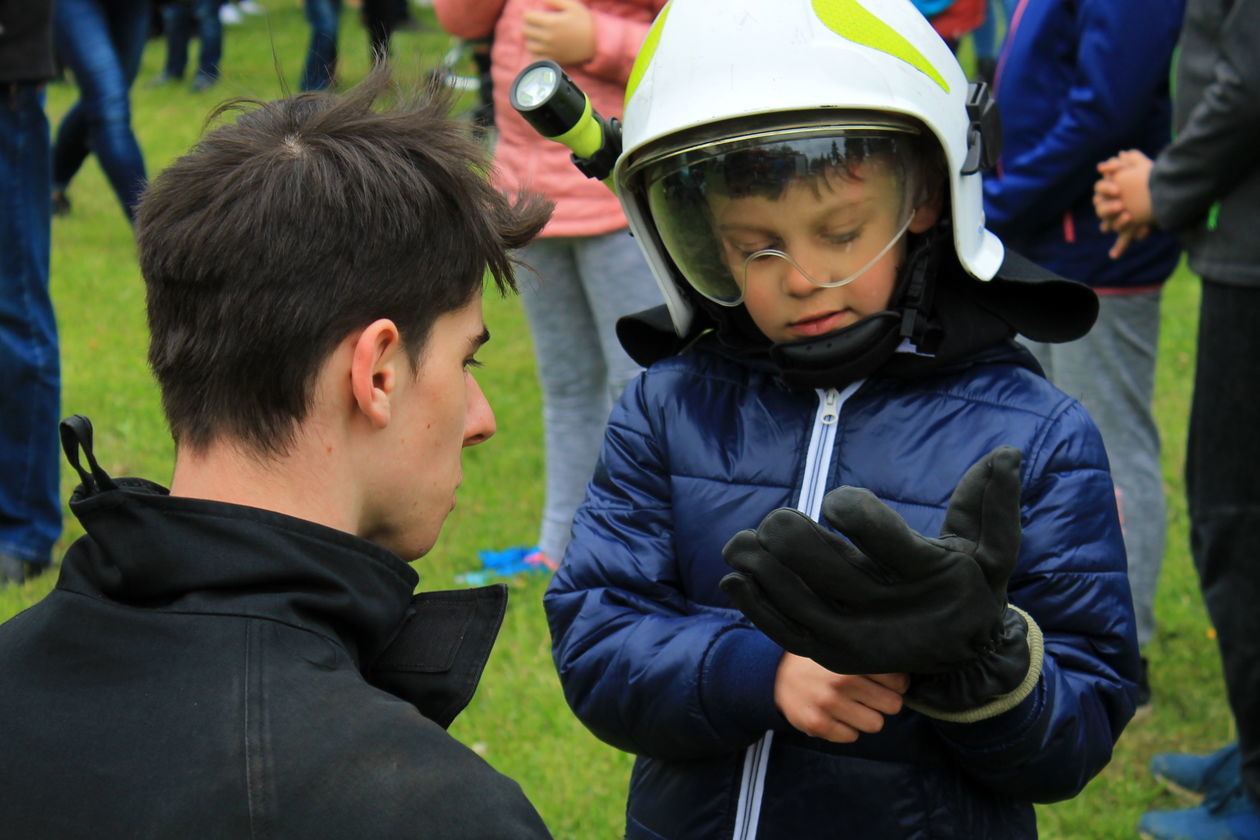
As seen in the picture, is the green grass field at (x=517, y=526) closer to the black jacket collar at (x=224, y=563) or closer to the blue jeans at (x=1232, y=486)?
the blue jeans at (x=1232, y=486)

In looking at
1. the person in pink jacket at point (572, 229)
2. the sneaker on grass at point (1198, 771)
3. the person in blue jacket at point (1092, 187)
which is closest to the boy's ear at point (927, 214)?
the person in pink jacket at point (572, 229)

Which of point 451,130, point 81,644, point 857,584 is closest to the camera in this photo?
point 81,644

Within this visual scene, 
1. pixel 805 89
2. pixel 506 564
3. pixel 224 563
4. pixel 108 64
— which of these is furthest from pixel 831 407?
pixel 108 64

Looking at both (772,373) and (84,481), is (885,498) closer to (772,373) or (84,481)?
(772,373)

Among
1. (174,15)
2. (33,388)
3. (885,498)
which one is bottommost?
(174,15)

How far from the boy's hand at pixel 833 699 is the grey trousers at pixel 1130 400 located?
232cm

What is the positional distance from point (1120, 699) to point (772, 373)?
2.30ft

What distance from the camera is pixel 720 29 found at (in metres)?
2.24

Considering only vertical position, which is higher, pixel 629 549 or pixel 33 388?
pixel 629 549

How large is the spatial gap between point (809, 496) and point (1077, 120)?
82.7 inches

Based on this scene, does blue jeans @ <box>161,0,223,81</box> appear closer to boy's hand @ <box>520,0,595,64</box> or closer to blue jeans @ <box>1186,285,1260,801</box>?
boy's hand @ <box>520,0,595,64</box>

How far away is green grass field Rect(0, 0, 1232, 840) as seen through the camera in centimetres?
370

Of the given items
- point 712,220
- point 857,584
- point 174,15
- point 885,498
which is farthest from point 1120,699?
point 174,15

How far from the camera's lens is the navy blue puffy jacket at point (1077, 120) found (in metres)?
3.72
